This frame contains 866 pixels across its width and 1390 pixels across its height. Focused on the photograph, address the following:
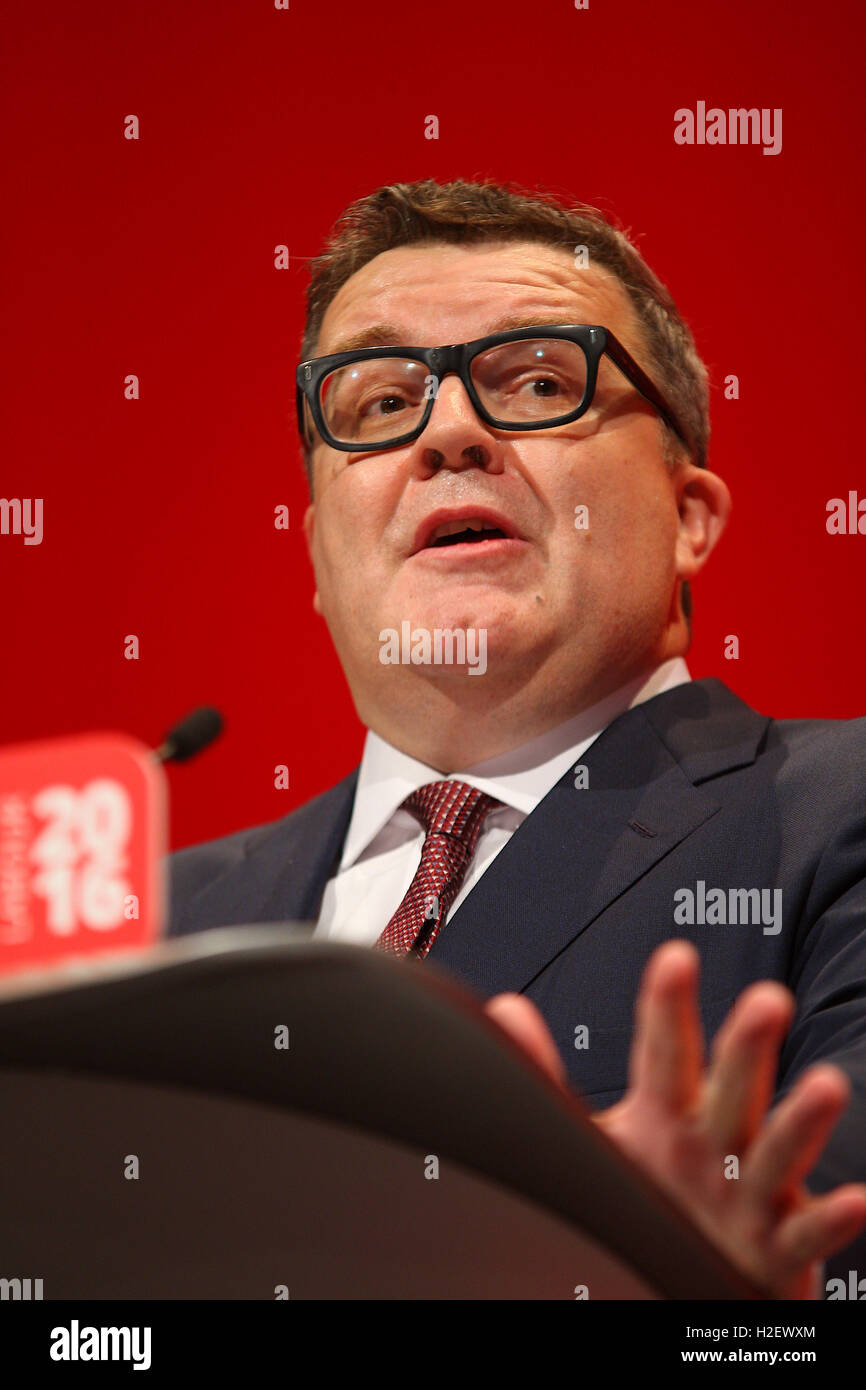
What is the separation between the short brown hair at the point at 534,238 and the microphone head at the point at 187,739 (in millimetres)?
741

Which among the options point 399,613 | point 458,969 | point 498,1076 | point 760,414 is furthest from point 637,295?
point 498,1076

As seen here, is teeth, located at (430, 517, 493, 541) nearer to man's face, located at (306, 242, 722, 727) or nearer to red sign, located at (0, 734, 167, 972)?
man's face, located at (306, 242, 722, 727)

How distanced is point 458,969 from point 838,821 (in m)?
0.36

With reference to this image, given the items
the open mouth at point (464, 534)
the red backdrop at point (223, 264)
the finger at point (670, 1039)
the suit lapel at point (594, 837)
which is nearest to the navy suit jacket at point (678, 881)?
the suit lapel at point (594, 837)

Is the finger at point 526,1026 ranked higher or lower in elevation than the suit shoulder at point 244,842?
lower

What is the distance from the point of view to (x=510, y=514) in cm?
141

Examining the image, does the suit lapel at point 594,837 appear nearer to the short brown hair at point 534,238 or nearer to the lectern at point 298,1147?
the short brown hair at point 534,238

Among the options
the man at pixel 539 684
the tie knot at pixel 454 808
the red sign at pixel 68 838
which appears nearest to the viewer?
the red sign at pixel 68 838

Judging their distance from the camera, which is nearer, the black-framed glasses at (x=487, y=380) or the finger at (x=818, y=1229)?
the finger at (x=818, y=1229)

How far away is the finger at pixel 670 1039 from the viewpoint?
0.53 metres

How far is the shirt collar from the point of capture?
142 centimetres

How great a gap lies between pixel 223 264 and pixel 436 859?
1.14m

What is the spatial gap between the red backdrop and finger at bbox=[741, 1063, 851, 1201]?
1377 millimetres

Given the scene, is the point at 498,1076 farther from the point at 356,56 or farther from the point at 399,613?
the point at 356,56
